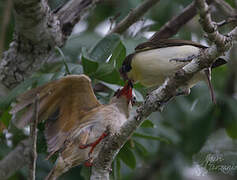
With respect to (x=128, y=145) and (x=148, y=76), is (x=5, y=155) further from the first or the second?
(x=148, y=76)

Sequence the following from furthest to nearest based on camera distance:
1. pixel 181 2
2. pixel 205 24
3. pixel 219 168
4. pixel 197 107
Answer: pixel 197 107
pixel 181 2
pixel 219 168
pixel 205 24

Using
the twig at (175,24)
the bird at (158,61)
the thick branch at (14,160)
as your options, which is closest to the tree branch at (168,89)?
the bird at (158,61)

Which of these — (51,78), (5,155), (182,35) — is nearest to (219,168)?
(51,78)

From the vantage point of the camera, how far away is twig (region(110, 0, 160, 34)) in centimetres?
513

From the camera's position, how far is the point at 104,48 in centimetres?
A: 456

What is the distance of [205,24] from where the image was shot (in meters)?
2.75

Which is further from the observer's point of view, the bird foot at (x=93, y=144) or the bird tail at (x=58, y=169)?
the bird foot at (x=93, y=144)

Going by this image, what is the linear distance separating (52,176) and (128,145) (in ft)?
2.73

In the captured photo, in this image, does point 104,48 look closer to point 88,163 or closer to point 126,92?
point 126,92

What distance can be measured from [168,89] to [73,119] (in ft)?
5.77

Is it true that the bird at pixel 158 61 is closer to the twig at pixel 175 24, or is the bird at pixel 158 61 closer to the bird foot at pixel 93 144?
the bird foot at pixel 93 144

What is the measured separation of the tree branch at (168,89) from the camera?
2844 millimetres

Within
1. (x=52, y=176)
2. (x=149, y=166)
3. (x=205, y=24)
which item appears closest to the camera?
(x=205, y=24)

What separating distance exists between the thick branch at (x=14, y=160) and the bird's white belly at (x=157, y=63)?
134cm
